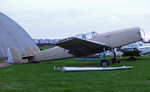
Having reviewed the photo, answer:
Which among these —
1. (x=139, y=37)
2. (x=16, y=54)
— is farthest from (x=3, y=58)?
(x=139, y=37)

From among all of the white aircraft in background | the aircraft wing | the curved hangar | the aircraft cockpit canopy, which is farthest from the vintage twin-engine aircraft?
the curved hangar

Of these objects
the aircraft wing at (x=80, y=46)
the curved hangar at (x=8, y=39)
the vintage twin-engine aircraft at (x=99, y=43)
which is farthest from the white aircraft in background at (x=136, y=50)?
the curved hangar at (x=8, y=39)

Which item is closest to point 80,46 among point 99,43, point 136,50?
point 99,43

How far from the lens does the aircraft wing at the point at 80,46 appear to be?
1098 cm

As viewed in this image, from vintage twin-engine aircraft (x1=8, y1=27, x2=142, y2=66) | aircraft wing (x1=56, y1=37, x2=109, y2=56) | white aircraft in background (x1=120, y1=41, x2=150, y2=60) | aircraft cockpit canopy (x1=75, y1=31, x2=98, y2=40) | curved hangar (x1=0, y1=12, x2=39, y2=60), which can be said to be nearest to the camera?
aircraft wing (x1=56, y1=37, x2=109, y2=56)

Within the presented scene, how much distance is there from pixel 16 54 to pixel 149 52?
11.7 meters

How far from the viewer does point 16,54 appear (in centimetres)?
1533

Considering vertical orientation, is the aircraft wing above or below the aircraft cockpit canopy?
below

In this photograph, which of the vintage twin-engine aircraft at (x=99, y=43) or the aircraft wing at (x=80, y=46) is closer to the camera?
the aircraft wing at (x=80, y=46)

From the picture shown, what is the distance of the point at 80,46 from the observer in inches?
473

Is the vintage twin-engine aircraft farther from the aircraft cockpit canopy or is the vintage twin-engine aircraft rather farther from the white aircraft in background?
the white aircraft in background

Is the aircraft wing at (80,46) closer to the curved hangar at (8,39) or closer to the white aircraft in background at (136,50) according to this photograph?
the white aircraft in background at (136,50)

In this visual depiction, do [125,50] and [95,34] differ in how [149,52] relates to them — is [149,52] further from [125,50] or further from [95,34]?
[95,34]

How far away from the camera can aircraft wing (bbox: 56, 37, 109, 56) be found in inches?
432
